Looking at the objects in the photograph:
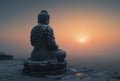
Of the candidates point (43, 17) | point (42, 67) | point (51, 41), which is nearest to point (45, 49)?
point (51, 41)

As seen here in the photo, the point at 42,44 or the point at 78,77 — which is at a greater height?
the point at 42,44

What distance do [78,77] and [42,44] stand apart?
78.0 inches

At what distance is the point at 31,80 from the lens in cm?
760

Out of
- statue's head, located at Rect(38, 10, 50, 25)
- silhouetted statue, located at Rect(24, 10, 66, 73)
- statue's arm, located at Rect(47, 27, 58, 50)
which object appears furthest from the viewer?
statue's head, located at Rect(38, 10, 50, 25)

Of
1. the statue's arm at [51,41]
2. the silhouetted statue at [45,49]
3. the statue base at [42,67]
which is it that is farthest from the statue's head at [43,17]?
the statue base at [42,67]

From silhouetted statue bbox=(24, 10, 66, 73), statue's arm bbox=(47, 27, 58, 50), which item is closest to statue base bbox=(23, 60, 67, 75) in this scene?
silhouetted statue bbox=(24, 10, 66, 73)

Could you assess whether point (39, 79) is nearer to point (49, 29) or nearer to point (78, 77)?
point (78, 77)

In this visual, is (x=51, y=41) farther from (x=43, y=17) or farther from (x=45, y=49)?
(x=43, y=17)

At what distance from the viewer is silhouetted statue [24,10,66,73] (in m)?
8.53

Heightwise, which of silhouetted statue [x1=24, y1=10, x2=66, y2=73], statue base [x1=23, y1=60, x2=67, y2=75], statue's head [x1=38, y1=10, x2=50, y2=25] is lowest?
statue base [x1=23, y1=60, x2=67, y2=75]

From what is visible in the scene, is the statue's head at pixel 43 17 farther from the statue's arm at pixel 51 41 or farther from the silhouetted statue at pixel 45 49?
the statue's arm at pixel 51 41

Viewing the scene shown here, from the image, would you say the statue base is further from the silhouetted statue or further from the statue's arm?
the statue's arm

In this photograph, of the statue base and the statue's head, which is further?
the statue's head

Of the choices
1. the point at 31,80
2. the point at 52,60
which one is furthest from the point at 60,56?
the point at 31,80
